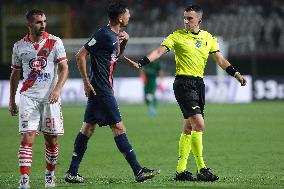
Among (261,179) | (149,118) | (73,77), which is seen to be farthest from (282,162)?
(73,77)

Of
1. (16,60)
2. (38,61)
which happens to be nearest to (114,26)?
(38,61)

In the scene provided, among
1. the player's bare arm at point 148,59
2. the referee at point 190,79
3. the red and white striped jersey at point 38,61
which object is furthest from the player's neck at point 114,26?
the red and white striped jersey at point 38,61

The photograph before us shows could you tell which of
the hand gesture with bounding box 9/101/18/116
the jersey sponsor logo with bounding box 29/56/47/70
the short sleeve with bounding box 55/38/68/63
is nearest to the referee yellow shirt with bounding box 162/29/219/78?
the short sleeve with bounding box 55/38/68/63

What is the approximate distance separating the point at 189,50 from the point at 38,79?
2164 millimetres

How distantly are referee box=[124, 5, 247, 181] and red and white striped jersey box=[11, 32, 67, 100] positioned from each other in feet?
4.89

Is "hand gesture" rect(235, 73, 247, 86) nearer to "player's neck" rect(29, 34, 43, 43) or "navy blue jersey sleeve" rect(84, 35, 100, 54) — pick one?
"navy blue jersey sleeve" rect(84, 35, 100, 54)

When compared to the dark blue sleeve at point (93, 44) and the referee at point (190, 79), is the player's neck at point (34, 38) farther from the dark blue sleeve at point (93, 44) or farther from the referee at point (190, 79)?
the referee at point (190, 79)

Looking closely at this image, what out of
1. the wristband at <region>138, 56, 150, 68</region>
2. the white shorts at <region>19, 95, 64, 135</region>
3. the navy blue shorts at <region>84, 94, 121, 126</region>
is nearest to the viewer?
the white shorts at <region>19, 95, 64, 135</region>

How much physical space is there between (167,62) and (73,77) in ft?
14.6

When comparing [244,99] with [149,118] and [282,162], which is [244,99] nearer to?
[149,118]

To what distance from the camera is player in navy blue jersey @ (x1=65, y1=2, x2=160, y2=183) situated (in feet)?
33.8

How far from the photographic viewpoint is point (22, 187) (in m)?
9.52

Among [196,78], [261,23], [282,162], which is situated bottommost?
[282,162]

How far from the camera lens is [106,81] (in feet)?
34.2
